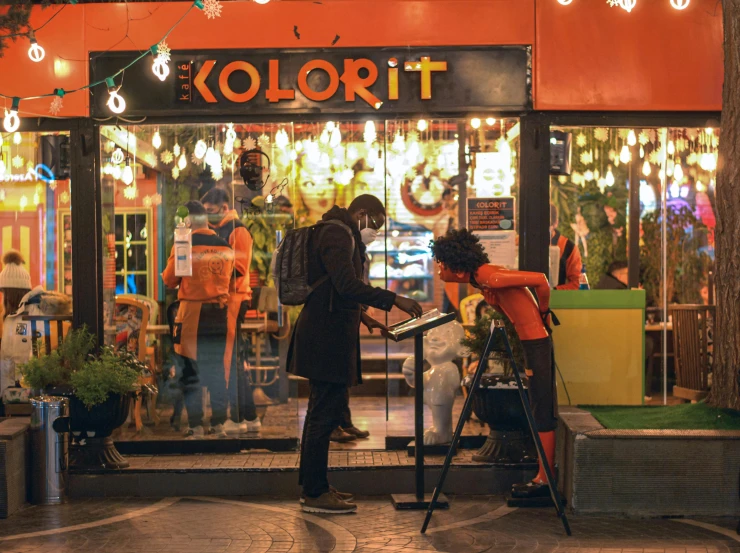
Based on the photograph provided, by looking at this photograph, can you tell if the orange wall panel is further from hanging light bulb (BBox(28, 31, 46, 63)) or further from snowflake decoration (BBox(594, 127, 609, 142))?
hanging light bulb (BBox(28, 31, 46, 63))

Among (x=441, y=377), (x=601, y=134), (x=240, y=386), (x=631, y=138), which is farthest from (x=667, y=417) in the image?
(x=240, y=386)

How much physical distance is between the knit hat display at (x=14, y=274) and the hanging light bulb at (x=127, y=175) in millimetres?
1489

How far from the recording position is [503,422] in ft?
24.9

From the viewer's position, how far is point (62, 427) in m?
7.22

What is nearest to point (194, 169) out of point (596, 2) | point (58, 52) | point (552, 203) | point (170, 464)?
point (58, 52)

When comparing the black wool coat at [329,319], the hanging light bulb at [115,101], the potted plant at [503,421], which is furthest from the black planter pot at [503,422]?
the hanging light bulb at [115,101]

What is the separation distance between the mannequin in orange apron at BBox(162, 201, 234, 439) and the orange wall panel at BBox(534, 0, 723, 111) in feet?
9.77

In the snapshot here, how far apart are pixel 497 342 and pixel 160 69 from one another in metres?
3.53

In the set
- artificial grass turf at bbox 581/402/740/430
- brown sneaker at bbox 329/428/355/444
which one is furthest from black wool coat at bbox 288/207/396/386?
brown sneaker at bbox 329/428/355/444

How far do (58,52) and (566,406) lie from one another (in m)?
5.06

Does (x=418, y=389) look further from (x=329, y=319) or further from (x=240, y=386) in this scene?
(x=240, y=386)

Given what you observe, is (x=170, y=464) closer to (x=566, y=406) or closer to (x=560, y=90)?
(x=566, y=406)

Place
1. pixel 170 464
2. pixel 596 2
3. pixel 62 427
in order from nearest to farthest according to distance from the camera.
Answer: pixel 62 427
pixel 170 464
pixel 596 2

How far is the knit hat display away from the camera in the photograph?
30.2ft
